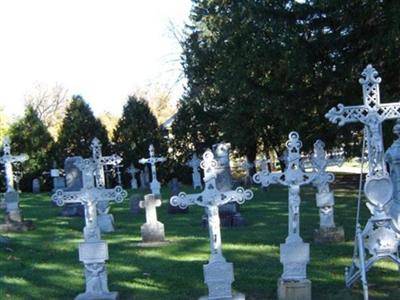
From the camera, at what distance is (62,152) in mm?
35531

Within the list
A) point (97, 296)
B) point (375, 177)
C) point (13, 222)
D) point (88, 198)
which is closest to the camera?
point (375, 177)

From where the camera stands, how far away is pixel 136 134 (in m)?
35.1

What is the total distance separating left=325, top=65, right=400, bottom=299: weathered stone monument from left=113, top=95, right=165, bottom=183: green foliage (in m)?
27.3

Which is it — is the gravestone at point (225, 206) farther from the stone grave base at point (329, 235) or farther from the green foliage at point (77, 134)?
the green foliage at point (77, 134)

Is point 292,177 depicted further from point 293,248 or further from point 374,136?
point 374,136

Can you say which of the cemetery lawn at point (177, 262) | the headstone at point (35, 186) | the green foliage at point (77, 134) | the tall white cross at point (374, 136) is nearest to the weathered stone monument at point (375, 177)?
the tall white cross at point (374, 136)

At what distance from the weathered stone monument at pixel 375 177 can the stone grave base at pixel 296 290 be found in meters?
0.69

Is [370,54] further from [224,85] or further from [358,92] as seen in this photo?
[224,85]

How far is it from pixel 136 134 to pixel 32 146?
6297 millimetres

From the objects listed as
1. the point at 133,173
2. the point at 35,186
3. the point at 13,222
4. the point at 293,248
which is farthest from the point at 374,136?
the point at 35,186

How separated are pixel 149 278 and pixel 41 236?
574 cm

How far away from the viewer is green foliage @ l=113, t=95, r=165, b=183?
34.8 metres

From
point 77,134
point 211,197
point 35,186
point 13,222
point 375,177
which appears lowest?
point 13,222

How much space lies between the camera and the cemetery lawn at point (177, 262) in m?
8.20
